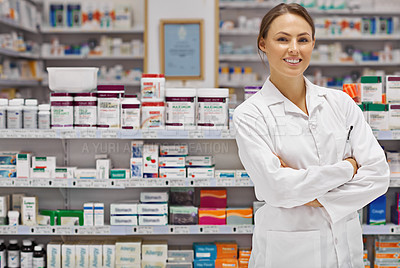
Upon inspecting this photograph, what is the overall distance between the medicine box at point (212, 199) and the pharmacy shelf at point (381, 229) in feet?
2.91

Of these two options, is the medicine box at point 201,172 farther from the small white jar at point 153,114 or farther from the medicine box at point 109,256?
the medicine box at point 109,256

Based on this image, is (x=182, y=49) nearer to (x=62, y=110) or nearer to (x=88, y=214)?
(x=62, y=110)

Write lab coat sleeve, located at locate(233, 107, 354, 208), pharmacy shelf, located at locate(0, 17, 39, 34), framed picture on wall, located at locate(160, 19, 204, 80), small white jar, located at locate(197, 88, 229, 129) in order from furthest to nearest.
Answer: pharmacy shelf, located at locate(0, 17, 39, 34) < framed picture on wall, located at locate(160, 19, 204, 80) < small white jar, located at locate(197, 88, 229, 129) < lab coat sleeve, located at locate(233, 107, 354, 208)

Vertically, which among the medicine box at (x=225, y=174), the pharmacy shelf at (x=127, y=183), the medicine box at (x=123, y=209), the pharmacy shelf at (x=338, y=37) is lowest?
the medicine box at (x=123, y=209)

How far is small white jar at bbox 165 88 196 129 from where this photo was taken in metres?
2.92

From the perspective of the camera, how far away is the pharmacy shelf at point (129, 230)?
2959 millimetres

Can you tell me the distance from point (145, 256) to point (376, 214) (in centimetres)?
148

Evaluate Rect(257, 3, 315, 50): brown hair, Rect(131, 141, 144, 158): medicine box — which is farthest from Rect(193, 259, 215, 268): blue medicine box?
Rect(257, 3, 315, 50): brown hair

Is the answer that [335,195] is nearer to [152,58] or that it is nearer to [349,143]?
[349,143]

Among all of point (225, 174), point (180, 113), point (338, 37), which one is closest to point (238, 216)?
point (225, 174)

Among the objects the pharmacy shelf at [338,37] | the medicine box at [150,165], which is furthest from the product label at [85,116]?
the pharmacy shelf at [338,37]

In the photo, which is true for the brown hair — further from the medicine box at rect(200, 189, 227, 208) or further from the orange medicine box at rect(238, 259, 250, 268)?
the orange medicine box at rect(238, 259, 250, 268)

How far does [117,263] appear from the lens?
9.91 ft

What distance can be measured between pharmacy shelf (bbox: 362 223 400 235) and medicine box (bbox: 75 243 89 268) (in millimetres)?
1754
